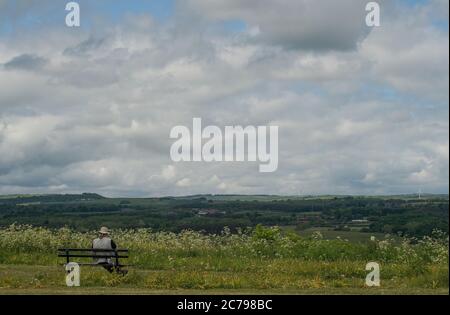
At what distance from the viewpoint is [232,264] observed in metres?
24.0

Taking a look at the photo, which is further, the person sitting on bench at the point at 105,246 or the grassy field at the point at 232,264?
the person sitting on bench at the point at 105,246

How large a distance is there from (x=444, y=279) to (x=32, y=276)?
463 inches

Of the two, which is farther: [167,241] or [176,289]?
[167,241]

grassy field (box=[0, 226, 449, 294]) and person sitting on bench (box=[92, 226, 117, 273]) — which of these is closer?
grassy field (box=[0, 226, 449, 294])

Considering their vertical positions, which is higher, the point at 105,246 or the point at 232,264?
the point at 105,246

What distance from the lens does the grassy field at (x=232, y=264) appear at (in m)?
19.0

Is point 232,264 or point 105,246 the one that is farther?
point 232,264

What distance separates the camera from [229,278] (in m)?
19.8

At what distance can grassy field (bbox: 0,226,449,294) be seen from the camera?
1900 cm
